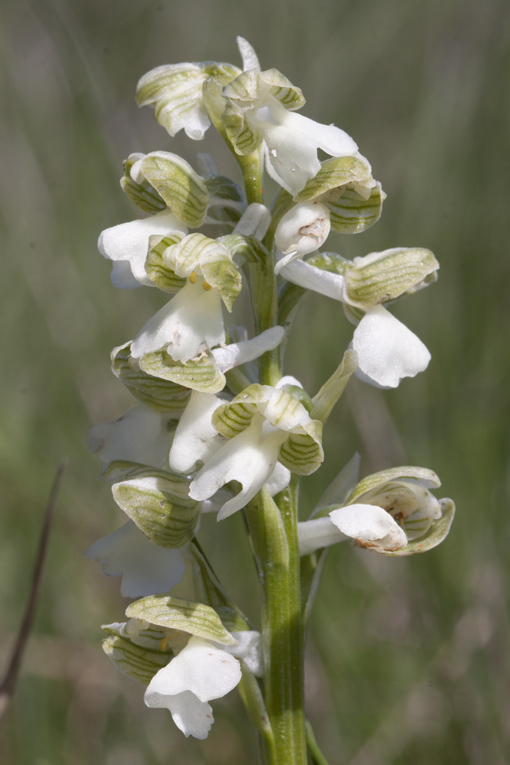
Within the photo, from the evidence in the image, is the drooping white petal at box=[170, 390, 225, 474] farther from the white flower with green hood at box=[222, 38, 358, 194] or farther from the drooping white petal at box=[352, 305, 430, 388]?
the white flower with green hood at box=[222, 38, 358, 194]

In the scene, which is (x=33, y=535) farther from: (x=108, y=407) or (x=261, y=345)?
(x=261, y=345)

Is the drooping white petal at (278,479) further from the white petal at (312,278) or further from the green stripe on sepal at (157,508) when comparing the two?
the white petal at (312,278)

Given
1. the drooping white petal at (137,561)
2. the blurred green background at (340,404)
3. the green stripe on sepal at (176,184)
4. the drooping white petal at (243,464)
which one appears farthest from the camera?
the blurred green background at (340,404)

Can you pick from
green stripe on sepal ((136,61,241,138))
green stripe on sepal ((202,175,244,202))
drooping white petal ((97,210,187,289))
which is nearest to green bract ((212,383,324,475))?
drooping white petal ((97,210,187,289))

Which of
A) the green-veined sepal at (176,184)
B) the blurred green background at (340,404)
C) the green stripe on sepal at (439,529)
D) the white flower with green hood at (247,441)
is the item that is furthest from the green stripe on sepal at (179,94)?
the blurred green background at (340,404)

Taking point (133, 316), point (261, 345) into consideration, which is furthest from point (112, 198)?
point (261, 345)

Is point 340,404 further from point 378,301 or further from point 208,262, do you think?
point 208,262

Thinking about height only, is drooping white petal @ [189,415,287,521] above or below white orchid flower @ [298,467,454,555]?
above
